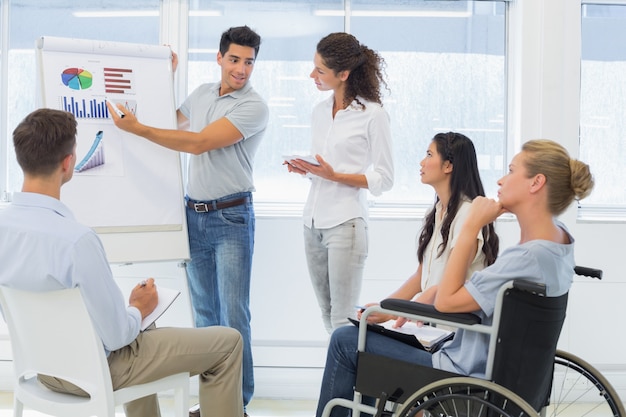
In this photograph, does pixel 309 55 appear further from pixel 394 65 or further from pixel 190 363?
pixel 190 363

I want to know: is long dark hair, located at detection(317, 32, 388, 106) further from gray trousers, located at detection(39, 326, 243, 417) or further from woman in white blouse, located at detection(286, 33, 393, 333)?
gray trousers, located at detection(39, 326, 243, 417)

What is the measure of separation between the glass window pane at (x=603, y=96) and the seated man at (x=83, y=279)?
227 centimetres

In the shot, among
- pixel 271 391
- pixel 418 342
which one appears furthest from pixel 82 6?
pixel 418 342

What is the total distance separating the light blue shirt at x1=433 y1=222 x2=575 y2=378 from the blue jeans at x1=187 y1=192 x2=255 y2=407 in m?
1.20

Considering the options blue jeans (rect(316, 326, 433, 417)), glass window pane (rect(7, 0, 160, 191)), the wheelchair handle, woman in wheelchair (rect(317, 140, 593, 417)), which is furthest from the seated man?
glass window pane (rect(7, 0, 160, 191))

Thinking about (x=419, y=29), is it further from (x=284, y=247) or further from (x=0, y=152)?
(x=0, y=152)

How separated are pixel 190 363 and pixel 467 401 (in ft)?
2.60

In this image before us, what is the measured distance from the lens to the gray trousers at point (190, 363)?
81.1 inches

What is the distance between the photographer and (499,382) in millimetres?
1864

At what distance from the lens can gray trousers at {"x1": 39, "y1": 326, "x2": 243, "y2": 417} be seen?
2.06 metres

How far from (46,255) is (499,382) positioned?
117 centimetres

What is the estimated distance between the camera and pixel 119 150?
2.96 metres

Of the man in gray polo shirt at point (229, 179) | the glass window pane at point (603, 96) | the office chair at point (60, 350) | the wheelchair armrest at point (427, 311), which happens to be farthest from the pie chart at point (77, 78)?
the glass window pane at point (603, 96)

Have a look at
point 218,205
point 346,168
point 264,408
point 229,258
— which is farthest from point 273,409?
point 346,168
